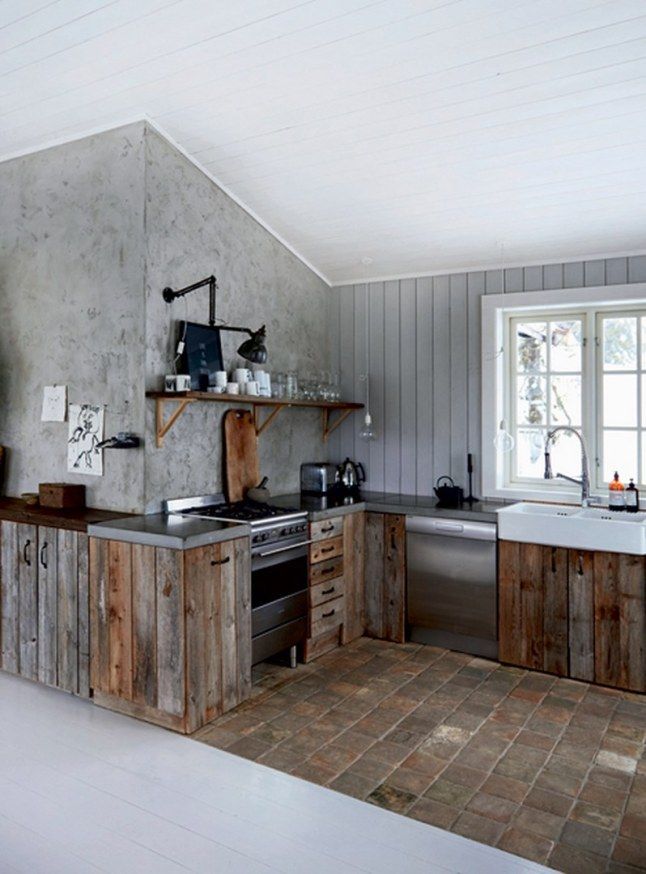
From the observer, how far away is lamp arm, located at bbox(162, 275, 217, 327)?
3638 mm

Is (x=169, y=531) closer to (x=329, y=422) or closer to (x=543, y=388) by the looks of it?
(x=329, y=422)

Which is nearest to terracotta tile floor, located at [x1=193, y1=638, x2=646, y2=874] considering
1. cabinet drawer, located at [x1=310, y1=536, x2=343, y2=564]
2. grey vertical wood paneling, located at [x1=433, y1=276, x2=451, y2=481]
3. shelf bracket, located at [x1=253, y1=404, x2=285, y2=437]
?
cabinet drawer, located at [x1=310, y1=536, x2=343, y2=564]

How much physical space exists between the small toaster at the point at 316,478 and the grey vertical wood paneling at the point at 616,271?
218 centimetres

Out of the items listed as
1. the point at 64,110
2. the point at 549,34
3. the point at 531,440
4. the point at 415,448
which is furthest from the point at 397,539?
the point at 64,110

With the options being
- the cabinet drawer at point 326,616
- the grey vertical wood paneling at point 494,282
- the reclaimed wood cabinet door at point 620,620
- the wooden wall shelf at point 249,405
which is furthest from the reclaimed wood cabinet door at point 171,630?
the grey vertical wood paneling at point 494,282

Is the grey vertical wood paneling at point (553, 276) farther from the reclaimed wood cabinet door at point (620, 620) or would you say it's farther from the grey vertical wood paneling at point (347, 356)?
the reclaimed wood cabinet door at point (620, 620)

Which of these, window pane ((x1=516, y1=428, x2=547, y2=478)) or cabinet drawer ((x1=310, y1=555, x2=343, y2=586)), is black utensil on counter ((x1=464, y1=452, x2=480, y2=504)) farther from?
cabinet drawer ((x1=310, y1=555, x2=343, y2=586))

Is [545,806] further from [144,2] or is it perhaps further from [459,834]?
[144,2]

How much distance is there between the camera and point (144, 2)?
2615 mm

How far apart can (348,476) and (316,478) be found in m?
0.24

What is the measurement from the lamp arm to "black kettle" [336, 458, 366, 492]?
148 centimetres

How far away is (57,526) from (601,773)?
8.92 ft

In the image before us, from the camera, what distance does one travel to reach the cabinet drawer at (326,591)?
12.8ft

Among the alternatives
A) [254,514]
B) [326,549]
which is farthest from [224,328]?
[326,549]
